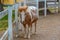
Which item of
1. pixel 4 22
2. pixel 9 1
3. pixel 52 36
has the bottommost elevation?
pixel 52 36

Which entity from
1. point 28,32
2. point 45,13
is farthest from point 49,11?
point 28,32

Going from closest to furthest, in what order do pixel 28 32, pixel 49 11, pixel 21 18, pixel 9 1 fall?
1. pixel 21 18
2. pixel 28 32
3. pixel 9 1
4. pixel 49 11

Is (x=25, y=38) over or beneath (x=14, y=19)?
beneath

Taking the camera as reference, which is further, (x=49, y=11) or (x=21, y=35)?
(x=49, y=11)

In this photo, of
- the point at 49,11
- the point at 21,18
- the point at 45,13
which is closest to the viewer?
the point at 21,18

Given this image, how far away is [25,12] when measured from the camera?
599cm

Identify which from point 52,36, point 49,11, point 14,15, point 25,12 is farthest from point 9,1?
point 49,11

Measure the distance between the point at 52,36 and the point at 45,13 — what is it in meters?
5.80

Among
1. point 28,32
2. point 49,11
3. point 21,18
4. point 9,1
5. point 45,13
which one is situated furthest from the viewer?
point 49,11

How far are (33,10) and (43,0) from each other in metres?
5.87

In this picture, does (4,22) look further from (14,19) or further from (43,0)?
(43,0)

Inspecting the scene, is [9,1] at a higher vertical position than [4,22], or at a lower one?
higher

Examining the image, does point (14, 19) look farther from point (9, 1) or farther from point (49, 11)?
point (49, 11)

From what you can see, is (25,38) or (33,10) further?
(33,10)
